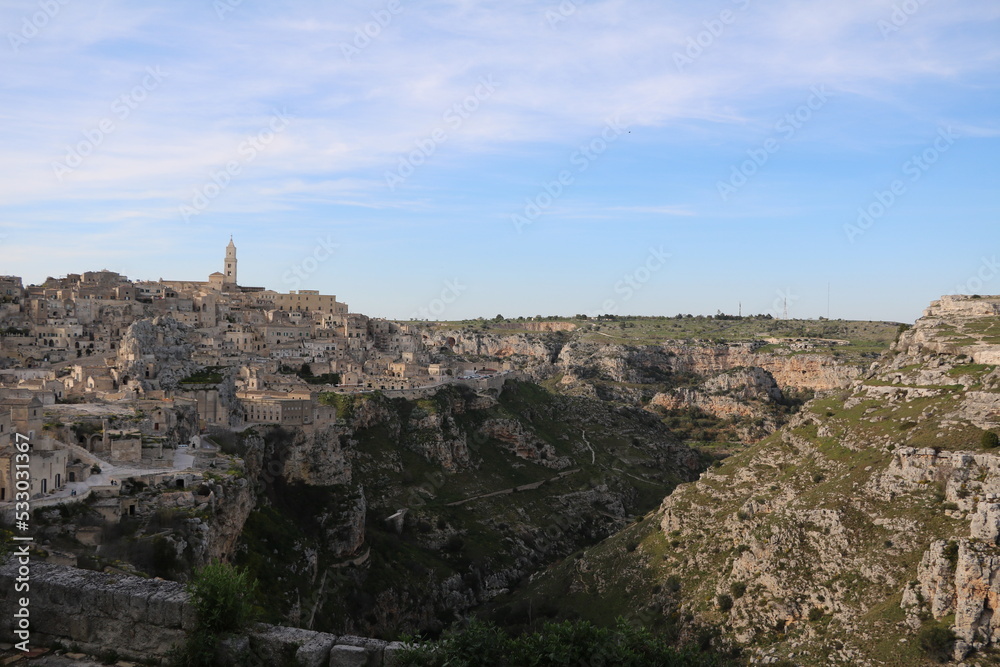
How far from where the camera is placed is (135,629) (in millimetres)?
12938

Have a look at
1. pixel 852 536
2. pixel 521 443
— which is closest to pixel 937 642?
pixel 852 536

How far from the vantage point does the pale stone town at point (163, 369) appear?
43.9 m

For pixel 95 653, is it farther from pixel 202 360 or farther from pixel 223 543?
pixel 202 360

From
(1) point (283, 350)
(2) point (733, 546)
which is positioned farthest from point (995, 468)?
(1) point (283, 350)

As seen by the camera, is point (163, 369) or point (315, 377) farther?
point (315, 377)

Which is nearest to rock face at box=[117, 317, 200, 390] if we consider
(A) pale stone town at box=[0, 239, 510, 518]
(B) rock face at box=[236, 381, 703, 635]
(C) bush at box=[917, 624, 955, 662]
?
(A) pale stone town at box=[0, 239, 510, 518]

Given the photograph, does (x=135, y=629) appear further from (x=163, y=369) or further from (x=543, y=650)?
(x=163, y=369)

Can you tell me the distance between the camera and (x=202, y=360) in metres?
82.5

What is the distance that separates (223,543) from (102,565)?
14.6m

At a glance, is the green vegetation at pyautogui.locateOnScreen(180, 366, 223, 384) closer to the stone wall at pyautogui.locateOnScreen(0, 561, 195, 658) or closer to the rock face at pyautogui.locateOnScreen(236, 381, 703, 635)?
the rock face at pyautogui.locateOnScreen(236, 381, 703, 635)

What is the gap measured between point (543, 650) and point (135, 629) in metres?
8.10

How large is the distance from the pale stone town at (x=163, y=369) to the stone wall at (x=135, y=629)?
24867 millimetres

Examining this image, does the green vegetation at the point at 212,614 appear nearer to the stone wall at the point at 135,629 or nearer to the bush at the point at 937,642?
the stone wall at the point at 135,629

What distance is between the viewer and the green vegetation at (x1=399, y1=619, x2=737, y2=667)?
47.2 feet
